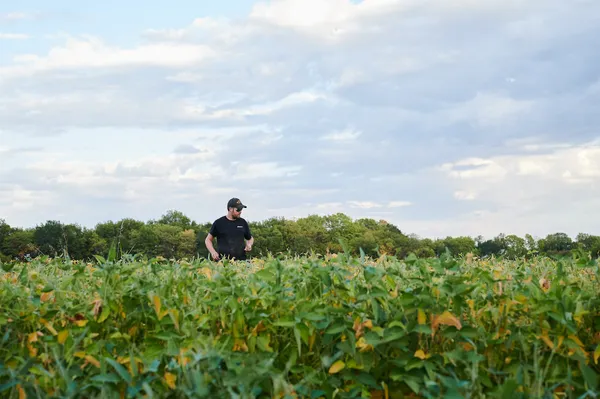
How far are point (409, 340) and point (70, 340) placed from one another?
2.10 meters

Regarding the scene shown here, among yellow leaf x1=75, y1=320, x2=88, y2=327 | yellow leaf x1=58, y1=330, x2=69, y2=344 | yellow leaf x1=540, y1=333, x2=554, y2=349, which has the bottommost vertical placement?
yellow leaf x1=540, y1=333, x2=554, y2=349

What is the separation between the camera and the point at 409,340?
13.6 feet

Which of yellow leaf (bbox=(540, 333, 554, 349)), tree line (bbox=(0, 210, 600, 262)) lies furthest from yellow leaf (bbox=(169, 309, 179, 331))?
tree line (bbox=(0, 210, 600, 262))

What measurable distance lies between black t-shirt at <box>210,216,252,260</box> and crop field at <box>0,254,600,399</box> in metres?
10.4

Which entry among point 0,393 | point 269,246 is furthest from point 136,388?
point 269,246

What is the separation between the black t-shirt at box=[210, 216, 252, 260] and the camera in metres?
15.1

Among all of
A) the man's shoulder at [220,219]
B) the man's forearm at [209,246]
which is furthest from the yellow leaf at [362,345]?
the man's shoulder at [220,219]

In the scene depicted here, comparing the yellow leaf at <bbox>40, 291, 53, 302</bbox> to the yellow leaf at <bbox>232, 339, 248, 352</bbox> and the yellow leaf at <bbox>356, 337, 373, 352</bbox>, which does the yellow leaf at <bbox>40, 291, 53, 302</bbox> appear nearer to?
the yellow leaf at <bbox>232, 339, 248, 352</bbox>

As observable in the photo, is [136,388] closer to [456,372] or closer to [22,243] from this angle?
[456,372]

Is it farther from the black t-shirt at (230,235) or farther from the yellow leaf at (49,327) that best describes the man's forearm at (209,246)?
the yellow leaf at (49,327)

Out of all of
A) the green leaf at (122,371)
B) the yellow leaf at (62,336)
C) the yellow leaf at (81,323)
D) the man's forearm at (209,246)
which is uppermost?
the man's forearm at (209,246)

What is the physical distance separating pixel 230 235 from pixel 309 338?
36.7 feet

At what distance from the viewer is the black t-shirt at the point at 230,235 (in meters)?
15.1

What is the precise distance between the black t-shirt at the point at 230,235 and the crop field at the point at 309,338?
1044 cm
